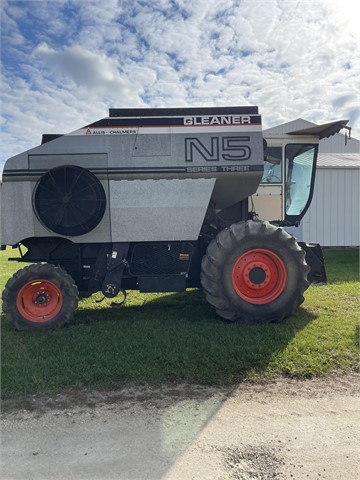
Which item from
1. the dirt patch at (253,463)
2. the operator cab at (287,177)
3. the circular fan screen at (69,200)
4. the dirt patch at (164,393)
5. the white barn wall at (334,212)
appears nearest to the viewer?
the dirt patch at (253,463)

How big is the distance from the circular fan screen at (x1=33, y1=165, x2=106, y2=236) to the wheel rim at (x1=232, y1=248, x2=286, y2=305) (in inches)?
78.3

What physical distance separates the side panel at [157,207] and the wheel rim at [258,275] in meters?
0.78

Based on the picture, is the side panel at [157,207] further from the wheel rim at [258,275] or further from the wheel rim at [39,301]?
the wheel rim at [39,301]

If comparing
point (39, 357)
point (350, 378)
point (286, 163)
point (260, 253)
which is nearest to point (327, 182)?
point (286, 163)

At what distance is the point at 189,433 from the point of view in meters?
2.67

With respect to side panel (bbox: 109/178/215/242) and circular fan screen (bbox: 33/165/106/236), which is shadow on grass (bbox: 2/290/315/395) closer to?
side panel (bbox: 109/178/215/242)

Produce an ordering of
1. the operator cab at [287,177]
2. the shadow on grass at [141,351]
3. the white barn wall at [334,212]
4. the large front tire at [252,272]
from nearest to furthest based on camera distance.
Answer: the shadow on grass at [141,351]
the large front tire at [252,272]
the operator cab at [287,177]
the white barn wall at [334,212]

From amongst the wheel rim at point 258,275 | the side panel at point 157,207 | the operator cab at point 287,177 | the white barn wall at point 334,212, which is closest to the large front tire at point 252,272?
the wheel rim at point 258,275

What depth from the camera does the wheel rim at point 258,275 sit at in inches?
190

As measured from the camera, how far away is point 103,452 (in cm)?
249

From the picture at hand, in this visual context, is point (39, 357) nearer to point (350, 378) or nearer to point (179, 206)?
point (179, 206)

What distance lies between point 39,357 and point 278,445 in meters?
2.55

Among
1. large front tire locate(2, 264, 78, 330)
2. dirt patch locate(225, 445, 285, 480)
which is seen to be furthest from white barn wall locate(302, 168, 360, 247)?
dirt patch locate(225, 445, 285, 480)

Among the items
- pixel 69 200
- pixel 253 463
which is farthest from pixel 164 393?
pixel 69 200
